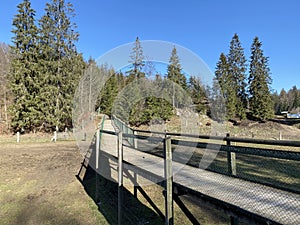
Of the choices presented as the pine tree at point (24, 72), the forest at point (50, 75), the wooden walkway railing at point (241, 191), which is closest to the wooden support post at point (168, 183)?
the wooden walkway railing at point (241, 191)

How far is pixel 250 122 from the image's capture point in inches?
1002

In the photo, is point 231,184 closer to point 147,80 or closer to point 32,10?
point 147,80

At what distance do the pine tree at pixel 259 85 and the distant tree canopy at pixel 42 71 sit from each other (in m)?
22.9

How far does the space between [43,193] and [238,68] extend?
100.0ft

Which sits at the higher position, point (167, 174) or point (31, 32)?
point (31, 32)

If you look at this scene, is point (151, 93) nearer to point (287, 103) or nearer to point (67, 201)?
point (67, 201)

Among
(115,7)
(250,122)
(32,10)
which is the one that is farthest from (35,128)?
(250,122)

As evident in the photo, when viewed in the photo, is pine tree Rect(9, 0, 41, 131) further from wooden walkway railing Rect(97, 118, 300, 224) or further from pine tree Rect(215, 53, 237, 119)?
pine tree Rect(215, 53, 237, 119)

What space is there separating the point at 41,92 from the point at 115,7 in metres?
→ 8.57

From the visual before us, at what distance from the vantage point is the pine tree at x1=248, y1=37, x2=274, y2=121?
26.0m

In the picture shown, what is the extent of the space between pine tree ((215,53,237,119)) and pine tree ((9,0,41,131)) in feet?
69.9

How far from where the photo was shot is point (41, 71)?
50.9 feet

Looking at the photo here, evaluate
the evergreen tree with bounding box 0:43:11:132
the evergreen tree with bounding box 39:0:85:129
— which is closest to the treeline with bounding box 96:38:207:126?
the evergreen tree with bounding box 39:0:85:129

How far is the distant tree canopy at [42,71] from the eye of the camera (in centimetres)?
1483
